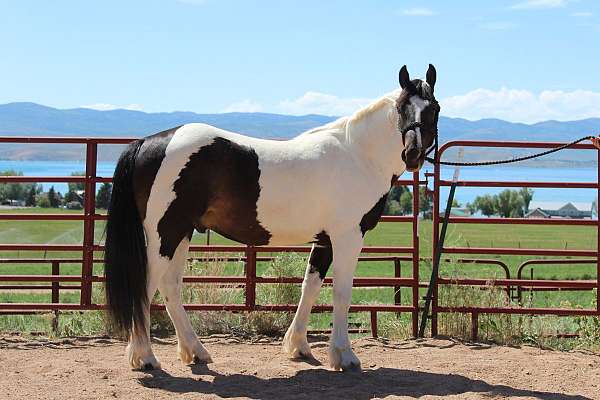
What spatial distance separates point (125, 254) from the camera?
530 centimetres

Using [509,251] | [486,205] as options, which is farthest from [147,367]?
[486,205]

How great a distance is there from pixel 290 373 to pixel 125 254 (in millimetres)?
1418

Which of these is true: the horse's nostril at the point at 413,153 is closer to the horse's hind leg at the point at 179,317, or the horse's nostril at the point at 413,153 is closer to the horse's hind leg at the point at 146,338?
the horse's hind leg at the point at 179,317

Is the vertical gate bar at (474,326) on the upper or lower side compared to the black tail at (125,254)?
lower

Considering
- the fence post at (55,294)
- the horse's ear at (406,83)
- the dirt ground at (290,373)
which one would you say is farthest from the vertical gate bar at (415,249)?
the fence post at (55,294)

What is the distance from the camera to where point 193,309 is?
22.7ft

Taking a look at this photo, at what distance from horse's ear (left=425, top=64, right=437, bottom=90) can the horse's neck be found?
13.9 inches

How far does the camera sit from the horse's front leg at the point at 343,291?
554cm

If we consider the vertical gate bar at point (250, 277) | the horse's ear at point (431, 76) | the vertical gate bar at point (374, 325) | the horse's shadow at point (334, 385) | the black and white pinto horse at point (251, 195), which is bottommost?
the horse's shadow at point (334, 385)

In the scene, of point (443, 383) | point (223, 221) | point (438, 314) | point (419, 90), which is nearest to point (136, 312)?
point (223, 221)

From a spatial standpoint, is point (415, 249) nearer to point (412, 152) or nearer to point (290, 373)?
point (412, 152)

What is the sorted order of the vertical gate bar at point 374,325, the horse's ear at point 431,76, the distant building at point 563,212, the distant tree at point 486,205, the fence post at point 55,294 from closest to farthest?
the horse's ear at point 431,76, the vertical gate bar at point 374,325, the fence post at point 55,294, the distant building at point 563,212, the distant tree at point 486,205

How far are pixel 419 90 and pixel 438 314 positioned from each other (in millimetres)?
2517

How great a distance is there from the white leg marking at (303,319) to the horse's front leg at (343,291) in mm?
349
